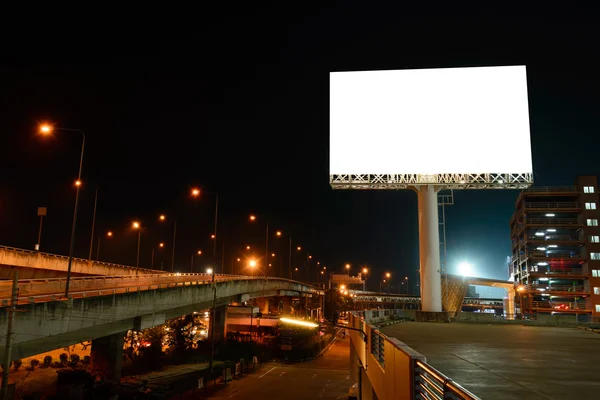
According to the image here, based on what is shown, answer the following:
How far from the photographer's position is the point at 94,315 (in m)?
29.1

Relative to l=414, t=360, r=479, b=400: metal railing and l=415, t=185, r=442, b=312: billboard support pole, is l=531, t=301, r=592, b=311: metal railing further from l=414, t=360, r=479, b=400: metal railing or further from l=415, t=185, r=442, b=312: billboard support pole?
l=414, t=360, r=479, b=400: metal railing

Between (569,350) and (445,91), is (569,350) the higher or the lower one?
the lower one

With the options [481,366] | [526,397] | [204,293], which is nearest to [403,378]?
[526,397]

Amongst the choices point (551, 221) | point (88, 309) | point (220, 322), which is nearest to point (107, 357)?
point (88, 309)

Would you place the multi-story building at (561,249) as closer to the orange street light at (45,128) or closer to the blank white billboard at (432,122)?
the blank white billboard at (432,122)

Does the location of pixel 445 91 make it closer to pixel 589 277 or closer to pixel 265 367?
pixel 265 367

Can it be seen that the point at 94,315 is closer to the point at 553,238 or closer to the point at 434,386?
the point at 434,386

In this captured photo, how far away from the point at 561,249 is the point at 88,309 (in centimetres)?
8498

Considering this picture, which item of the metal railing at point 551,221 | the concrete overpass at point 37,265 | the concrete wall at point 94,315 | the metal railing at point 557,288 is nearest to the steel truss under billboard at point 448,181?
the concrete wall at point 94,315

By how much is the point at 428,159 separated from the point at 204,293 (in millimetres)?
26533

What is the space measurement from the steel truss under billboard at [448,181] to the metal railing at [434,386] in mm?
31149

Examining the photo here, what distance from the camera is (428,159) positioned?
37.0 metres

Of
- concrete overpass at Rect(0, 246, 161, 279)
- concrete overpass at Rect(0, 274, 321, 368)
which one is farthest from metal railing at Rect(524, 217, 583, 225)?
concrete overpass at Rect(0, 246, 161, 279)

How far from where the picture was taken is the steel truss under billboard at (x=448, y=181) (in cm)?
3725
